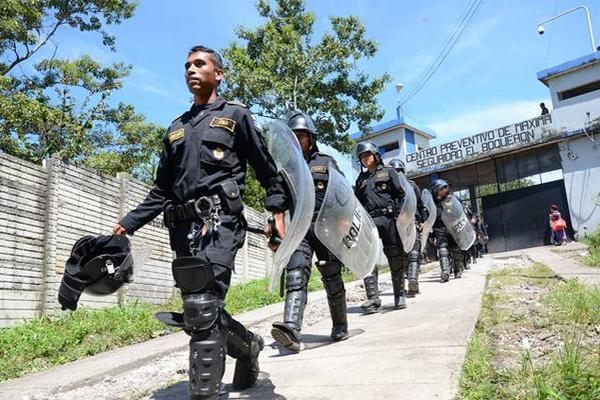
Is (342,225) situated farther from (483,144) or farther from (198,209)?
(483,144)

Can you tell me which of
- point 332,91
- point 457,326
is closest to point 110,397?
point 457,326

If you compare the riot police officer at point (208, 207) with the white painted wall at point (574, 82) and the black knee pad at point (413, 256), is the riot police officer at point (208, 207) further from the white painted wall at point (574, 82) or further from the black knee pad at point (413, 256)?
the white painted wall at point (574, 82)

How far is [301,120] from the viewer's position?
3.97m

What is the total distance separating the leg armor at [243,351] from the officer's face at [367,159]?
356 centimetres

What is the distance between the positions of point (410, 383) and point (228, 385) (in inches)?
43.4

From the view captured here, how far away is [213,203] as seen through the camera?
8.08ft

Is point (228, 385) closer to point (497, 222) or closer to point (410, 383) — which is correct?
point (410, 383)

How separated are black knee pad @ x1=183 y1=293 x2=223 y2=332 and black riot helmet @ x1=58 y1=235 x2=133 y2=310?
556 mm

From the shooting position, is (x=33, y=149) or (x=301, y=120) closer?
(x=301, y=120)

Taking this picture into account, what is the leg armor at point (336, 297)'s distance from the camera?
13.5 feet

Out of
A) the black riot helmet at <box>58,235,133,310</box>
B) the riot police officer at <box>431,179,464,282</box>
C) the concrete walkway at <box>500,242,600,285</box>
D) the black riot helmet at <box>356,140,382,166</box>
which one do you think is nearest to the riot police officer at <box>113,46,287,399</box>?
the black riot helmet at <box>58,235,133,310</box>

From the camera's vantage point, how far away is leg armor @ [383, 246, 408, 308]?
5738 mm

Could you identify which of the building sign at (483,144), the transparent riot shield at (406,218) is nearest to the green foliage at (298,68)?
the building sign at (483,144)

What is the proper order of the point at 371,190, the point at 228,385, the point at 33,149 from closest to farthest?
the point at 228,385 < the point at 371,190 < the point at 33,149
